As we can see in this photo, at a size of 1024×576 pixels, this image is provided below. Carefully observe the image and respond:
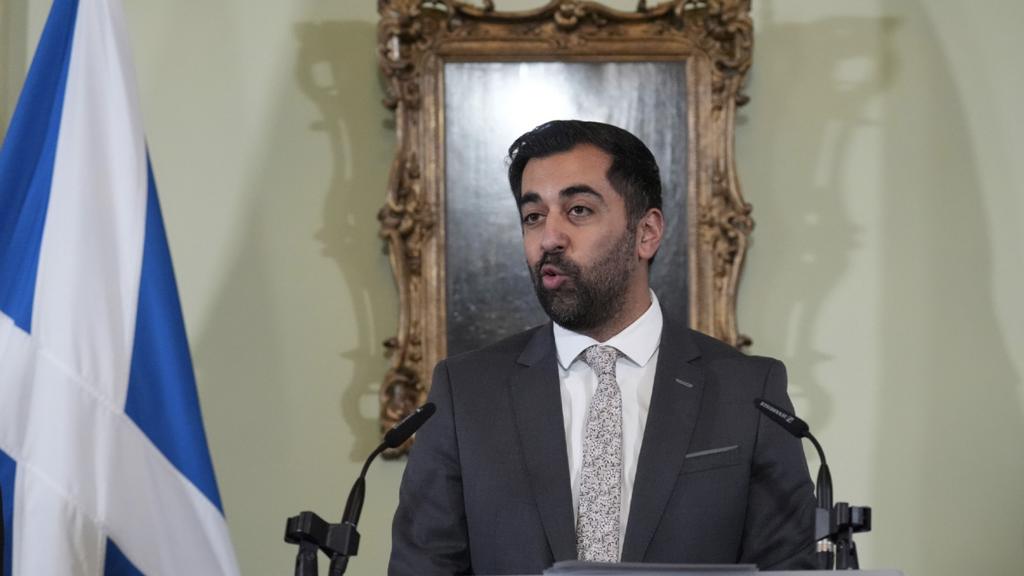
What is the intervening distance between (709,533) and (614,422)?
29 centimetres

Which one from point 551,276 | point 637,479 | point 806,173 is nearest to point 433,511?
point 637,479

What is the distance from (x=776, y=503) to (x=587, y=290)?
566 mm

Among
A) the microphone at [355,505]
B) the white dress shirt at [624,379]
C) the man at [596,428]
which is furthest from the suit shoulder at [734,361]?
the microphone at [355,505]

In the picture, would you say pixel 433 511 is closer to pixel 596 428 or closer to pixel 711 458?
pixel 596 428

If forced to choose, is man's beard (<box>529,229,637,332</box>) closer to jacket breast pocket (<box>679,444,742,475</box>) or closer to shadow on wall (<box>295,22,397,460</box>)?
A: jacket breast pocket (<box>679,444,742,475</box>)

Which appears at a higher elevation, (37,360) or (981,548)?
(37,360)

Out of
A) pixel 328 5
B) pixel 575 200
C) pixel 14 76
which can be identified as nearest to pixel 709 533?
pixel 575 200

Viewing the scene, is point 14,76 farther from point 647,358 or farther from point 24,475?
point 647,358

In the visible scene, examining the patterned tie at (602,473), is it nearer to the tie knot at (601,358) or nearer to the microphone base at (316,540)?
the tie knot at (601,358)

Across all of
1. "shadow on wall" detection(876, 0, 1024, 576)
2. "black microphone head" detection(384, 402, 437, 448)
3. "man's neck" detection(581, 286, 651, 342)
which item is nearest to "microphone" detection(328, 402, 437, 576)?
"black microphone head" detection(384, 402, 437, 448)

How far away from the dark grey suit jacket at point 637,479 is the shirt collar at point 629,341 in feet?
0.13

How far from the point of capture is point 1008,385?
12.7 ft

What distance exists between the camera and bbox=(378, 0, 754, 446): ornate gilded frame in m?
3.78

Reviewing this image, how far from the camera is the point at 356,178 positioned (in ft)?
12.7
